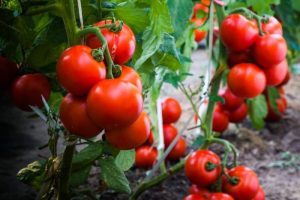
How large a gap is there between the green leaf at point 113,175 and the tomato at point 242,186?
48 centimetres

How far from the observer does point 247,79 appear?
146 cm

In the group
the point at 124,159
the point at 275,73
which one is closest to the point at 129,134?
the point at 124,159

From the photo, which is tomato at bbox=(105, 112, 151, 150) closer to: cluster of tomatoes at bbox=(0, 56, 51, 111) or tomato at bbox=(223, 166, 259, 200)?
cluster of tomatoes at bbox=(0, 56, 51, 111)

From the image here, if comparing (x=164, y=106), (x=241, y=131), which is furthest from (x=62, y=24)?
(x=241, y=131)

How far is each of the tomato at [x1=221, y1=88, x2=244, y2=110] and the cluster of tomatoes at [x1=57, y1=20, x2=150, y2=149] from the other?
124cm

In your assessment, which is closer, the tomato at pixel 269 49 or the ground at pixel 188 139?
the tomato at pixel 269 49

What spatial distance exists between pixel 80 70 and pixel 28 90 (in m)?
0.28

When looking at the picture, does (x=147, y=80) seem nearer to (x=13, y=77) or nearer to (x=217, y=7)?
(x=13, y=77)

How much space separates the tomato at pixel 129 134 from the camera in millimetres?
819

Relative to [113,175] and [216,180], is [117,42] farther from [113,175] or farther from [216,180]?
[216,180]

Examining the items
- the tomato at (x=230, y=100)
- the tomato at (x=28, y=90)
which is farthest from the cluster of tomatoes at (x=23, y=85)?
the tomato at (x=230, y=100)

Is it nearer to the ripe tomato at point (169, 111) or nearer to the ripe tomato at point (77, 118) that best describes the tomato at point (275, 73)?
the ripe tomato at point (169, 111)

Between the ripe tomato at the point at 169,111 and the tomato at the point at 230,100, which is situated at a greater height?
the ripe tomato at the point at 169,111

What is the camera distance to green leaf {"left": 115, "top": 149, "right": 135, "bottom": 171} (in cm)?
113
